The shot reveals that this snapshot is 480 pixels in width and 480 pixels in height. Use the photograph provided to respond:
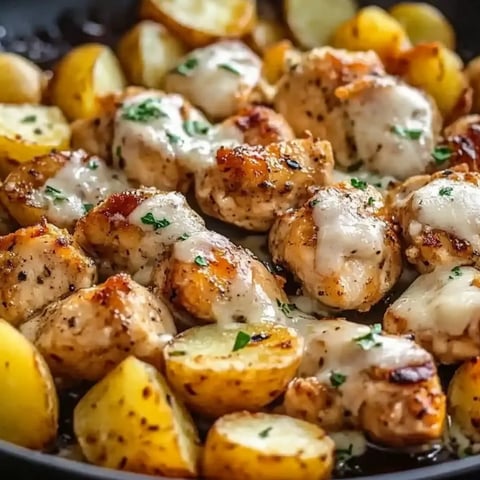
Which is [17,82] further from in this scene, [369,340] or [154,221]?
[369,340]

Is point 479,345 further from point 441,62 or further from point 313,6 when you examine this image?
point 313,6

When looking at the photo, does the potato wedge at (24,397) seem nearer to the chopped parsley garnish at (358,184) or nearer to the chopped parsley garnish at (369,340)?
the chopped parsley garnish at (369,340)

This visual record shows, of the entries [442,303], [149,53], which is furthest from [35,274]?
[149,53]

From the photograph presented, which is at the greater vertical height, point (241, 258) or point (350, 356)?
point (241, 258)

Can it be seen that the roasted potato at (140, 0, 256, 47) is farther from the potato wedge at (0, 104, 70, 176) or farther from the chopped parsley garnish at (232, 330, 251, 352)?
the chopped parsley garnish at (232, 330, 251, 352)

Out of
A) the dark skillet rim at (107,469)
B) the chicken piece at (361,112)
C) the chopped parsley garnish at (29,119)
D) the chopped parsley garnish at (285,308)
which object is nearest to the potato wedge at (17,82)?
the chopped parsley garnish at (29,119)
